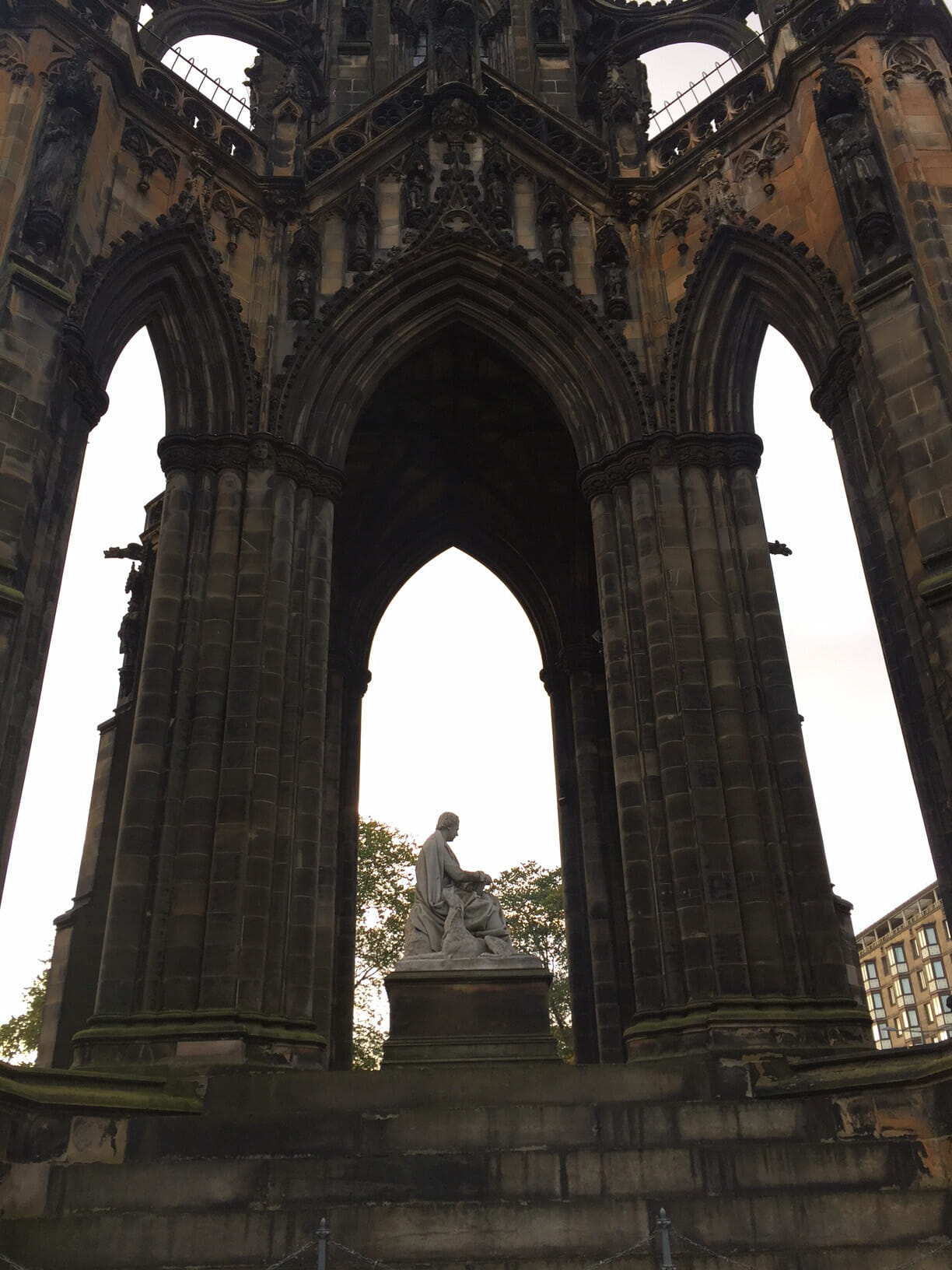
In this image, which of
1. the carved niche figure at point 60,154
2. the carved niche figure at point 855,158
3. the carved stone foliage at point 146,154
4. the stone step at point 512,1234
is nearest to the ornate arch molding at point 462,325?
the carved stone foliage at point 146,154

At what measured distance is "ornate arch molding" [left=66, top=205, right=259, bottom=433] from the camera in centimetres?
1403

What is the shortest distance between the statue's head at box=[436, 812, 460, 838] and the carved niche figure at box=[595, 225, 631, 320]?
751 cm

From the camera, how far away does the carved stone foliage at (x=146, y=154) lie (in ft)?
47.3

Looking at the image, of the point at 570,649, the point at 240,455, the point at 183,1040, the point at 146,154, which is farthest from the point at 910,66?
the point at 183,1040

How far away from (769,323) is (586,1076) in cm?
1006

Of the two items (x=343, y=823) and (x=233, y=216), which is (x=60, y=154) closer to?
(x=233, y=216)

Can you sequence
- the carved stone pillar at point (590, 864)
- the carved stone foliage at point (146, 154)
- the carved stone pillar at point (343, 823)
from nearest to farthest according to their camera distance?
the carved stone foliage at point (146, 154) < the carved stone pillar at point (590, 864) < the carved stone pillar at point (343, 823)

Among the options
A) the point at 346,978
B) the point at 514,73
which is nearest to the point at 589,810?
the point at 346,978

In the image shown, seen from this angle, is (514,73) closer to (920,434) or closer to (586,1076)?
(920,434)

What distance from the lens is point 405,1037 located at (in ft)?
37.6

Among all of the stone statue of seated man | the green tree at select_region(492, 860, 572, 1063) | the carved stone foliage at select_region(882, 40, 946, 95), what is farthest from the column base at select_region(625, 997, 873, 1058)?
the green tree at select_region(492, 860, 572, 1063)

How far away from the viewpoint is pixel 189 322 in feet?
48.0

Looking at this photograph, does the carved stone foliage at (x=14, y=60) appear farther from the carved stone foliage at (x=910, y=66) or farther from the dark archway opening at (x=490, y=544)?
the carved stone foliage at (x=910, y=66)

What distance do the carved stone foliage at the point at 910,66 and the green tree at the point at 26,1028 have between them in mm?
33017
